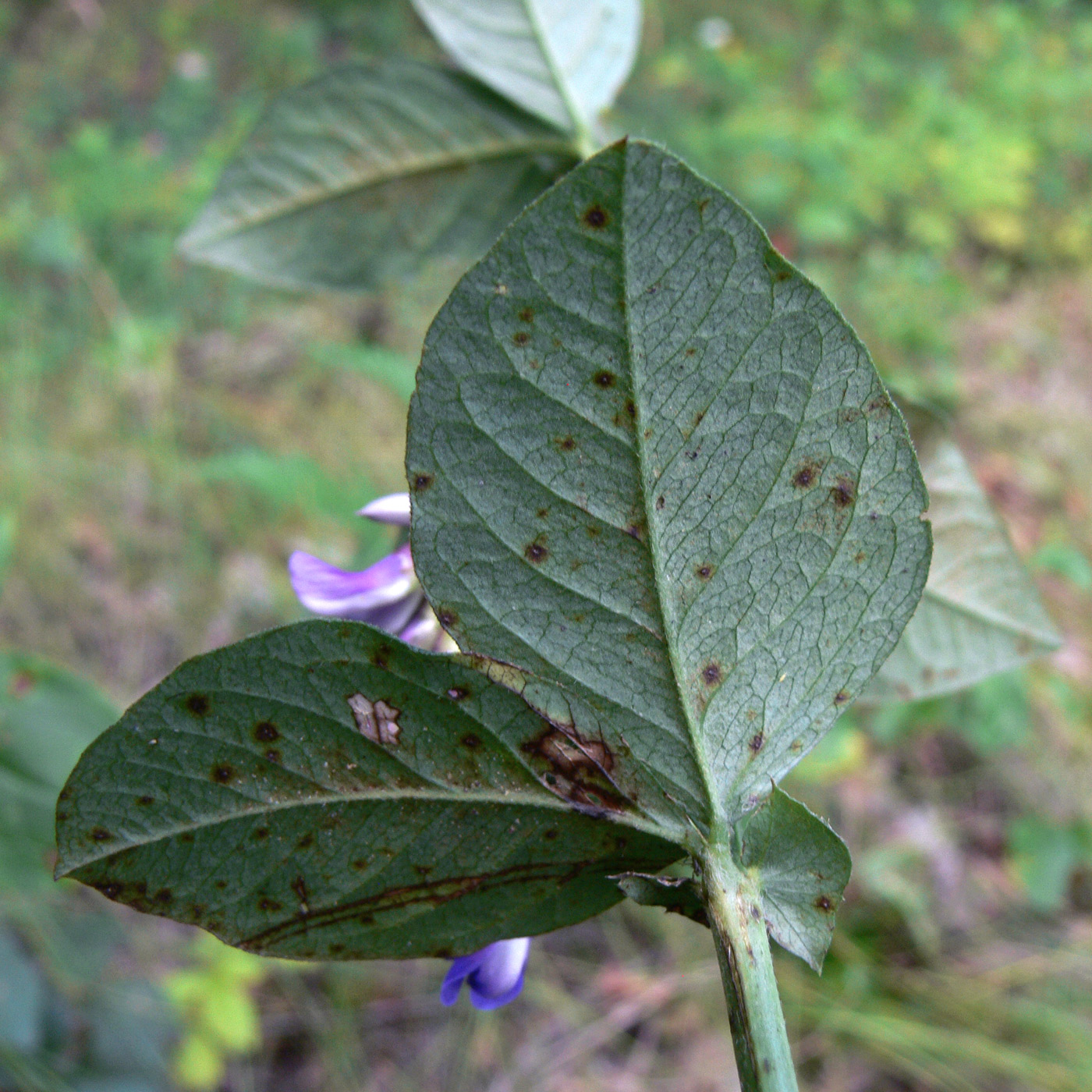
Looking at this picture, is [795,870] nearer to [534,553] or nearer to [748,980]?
[748,980]

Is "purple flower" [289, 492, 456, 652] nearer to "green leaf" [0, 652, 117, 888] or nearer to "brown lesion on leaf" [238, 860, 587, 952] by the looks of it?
"brown lesion on leaf" [238, 860, 587, 952]

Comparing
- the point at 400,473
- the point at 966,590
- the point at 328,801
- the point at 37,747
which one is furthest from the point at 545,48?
the point at 400,473

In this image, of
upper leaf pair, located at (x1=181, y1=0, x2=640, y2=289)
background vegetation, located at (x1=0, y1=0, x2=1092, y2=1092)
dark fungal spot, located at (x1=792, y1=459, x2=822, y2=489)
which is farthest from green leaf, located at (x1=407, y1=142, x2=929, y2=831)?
background vegetation, located at (x1=0, y1=0, x2=1092, y2=1092)

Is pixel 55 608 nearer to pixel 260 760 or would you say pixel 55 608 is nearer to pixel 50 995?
pixel 50 995

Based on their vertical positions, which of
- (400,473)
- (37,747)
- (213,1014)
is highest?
(37,747)

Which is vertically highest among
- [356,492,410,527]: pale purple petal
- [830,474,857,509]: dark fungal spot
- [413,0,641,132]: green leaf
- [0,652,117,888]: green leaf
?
[413,0,641,132]: green leaf

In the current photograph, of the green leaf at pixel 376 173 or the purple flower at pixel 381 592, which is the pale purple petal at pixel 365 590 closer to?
the purple flower at pixel 381 592

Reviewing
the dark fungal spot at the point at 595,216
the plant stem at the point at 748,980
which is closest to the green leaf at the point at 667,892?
the plant stem at the point at 748,980
